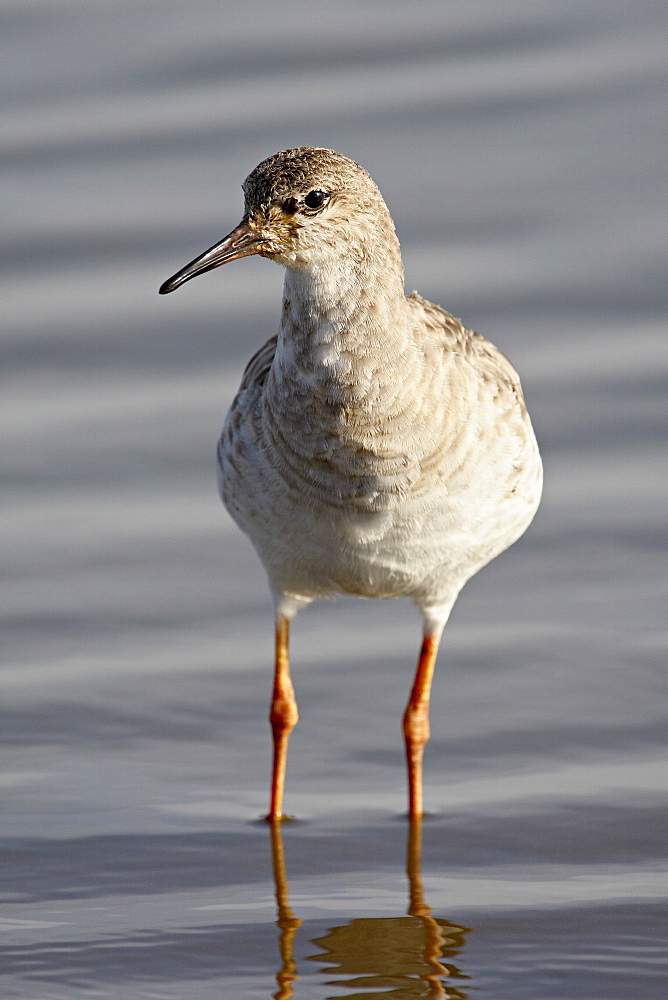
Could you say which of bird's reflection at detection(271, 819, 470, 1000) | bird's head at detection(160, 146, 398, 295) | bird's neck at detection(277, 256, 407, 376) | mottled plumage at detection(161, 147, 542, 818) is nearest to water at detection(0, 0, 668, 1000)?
bird's reflection at detection(271, 819, 470, 1000)

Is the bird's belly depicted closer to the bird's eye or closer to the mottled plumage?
the mottled plumage

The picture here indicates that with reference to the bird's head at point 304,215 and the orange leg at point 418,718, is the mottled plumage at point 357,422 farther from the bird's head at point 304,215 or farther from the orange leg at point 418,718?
the orange leg at point 418,718

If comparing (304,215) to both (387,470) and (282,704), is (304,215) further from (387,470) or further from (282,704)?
(282,704)

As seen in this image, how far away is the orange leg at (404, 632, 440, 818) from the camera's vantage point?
24.0ft

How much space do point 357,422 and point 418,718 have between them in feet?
5.75

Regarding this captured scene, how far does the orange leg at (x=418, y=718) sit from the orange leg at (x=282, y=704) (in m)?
0.50

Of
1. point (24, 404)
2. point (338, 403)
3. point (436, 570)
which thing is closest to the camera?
point (338, 403)

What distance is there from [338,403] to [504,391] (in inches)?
40.0

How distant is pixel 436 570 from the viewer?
6812 mm

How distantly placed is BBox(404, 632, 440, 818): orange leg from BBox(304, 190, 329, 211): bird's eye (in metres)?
2.16

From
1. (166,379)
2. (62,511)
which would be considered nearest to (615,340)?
(166,379)

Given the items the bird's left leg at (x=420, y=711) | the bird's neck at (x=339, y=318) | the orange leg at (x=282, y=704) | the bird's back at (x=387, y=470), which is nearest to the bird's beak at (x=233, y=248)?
the bird's neck at (x=339, y=318)

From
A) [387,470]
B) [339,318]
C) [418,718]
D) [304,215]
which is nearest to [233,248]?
[304,215]

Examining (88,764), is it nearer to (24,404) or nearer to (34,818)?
(34,818)
